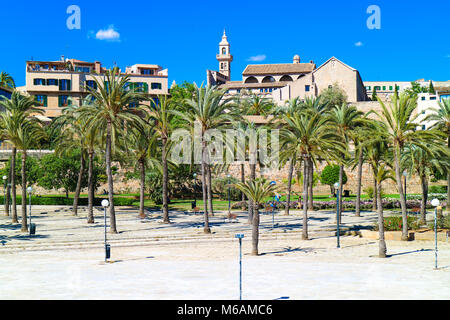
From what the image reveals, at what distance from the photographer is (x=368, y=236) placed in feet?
125

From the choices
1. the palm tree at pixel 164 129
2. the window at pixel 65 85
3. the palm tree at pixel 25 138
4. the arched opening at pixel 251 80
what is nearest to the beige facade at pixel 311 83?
the arched opening at pixel 251 80

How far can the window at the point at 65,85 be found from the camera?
3693 inches

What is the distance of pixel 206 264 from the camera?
26.7 metres

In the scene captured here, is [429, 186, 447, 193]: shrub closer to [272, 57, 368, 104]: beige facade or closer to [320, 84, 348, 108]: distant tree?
[320, 84, 348, 108]: distant tree

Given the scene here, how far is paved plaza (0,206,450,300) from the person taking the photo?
19.8 meters

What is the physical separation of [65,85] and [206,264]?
75.2 m

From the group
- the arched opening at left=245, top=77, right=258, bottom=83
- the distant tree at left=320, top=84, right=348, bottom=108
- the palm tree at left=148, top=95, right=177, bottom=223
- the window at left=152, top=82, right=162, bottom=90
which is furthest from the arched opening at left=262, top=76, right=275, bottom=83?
the palm tree at left=148, top=95, right=177, bottom=223

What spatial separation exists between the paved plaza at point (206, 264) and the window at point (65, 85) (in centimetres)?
5253

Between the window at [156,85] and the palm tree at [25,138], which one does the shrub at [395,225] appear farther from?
the window at [156,85]

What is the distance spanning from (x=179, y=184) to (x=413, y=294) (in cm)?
5046

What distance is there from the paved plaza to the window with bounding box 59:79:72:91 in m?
52.5
